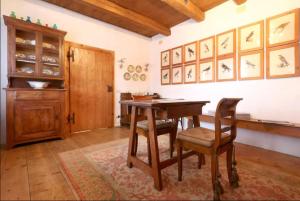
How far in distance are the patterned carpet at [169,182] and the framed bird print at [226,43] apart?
1.99m

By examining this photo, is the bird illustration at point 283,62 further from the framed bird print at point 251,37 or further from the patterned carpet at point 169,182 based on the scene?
the patterned carpet at point 169,182

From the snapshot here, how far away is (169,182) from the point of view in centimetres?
150

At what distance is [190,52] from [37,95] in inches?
126

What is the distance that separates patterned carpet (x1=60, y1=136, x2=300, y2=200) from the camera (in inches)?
51.2

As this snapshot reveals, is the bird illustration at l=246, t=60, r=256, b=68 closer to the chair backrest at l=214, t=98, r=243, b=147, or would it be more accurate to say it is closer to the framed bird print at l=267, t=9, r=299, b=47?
the framed bird print at l=267, t=9, r=299, b=47

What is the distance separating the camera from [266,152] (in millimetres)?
2318

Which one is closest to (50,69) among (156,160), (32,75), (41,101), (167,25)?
(32,75)

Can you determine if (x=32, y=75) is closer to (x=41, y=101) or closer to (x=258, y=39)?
(x=41, y=101)

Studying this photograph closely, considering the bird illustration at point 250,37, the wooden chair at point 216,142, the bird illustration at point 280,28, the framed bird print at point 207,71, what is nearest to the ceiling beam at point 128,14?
the framed bird print at point 207,71

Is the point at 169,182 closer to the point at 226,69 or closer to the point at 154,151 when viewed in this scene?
the point at 154,151

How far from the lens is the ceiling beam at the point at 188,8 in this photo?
2.77 metres

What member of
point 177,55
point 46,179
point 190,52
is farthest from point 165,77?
point 46,179

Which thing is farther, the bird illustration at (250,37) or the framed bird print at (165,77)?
the framed bird print at (165,77)

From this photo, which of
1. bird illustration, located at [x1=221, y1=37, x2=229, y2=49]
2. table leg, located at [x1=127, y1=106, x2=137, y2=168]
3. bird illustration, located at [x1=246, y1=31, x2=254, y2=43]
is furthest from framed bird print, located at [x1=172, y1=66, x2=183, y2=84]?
table leg, located at [x1=127, y1=106, x2=137, y2=168]
